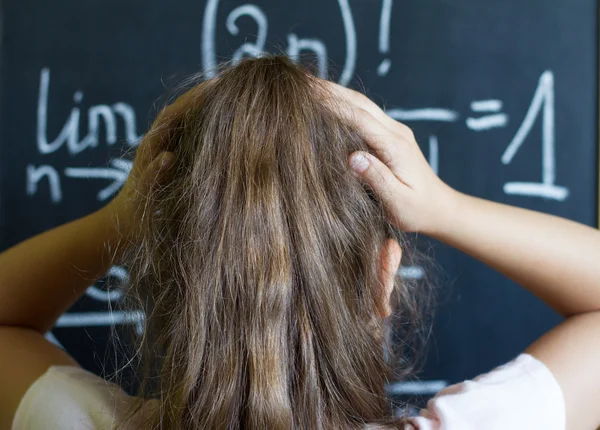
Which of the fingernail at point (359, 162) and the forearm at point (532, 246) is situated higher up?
the fingernail at point (359, 162)

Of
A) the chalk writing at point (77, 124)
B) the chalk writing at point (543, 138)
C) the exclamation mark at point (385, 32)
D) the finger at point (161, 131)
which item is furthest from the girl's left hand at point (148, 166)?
the chalk writing at point (543, 138)

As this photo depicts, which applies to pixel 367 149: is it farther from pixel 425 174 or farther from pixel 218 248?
pixel 218 248

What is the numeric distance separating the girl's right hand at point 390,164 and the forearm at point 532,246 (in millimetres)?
44

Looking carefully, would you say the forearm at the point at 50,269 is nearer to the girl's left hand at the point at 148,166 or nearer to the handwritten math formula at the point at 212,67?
the girl's left hand at the point at 148,166

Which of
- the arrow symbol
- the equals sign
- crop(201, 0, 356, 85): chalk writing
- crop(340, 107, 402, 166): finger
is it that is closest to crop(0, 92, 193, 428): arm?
crop(340, 107, 402, 166): finger

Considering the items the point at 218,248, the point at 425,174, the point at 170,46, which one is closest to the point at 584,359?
the point at 425,174

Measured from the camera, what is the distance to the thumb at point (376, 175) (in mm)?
418

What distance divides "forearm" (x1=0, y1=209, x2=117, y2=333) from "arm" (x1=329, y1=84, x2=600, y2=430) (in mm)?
276

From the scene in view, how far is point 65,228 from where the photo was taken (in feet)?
1.78

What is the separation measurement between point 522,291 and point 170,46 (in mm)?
Answer: 692

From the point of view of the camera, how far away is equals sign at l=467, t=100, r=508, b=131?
832mm

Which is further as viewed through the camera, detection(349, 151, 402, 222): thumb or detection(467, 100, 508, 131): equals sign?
detection(467, 100, 508, 131): equals sign

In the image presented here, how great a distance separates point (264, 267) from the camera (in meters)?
0.37

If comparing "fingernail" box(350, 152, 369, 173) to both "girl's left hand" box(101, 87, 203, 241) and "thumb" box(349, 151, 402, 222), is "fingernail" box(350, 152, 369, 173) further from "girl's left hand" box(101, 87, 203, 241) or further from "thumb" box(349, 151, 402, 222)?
"girl's left hand" box(101, 87, 203, 241)
